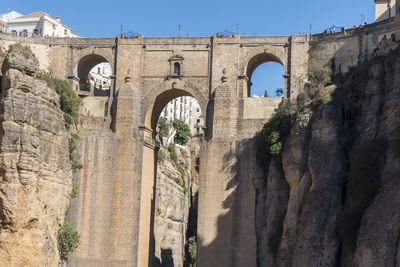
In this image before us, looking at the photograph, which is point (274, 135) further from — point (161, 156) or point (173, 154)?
point (173, 154)

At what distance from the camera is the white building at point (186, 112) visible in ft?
249

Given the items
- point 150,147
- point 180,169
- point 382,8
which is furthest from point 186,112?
point 150,147

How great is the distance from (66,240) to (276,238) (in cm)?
1028

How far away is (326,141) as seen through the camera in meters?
32.6

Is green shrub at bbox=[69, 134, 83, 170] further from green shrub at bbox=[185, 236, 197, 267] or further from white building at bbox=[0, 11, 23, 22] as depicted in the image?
white building at bbox=[0, 11, 23, 22]

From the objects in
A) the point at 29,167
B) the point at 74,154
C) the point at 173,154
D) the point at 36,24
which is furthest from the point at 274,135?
the point at 36,24

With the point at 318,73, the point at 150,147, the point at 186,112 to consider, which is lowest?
the point at 150,147

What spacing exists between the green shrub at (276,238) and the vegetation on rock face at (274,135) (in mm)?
2794

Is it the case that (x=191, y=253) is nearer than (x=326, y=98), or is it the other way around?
(x=326, y=98)

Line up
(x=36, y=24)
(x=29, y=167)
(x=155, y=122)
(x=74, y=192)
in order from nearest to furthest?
(x=29, y=167)
(x=74, y=192)
(x=155, y=122)
(x=36, y=24)

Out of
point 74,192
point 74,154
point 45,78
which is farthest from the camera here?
point 74,154

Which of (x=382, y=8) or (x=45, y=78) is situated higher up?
(x=382, y=8)

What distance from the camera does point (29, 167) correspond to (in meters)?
35.3

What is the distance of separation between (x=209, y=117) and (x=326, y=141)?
26.6 ft
